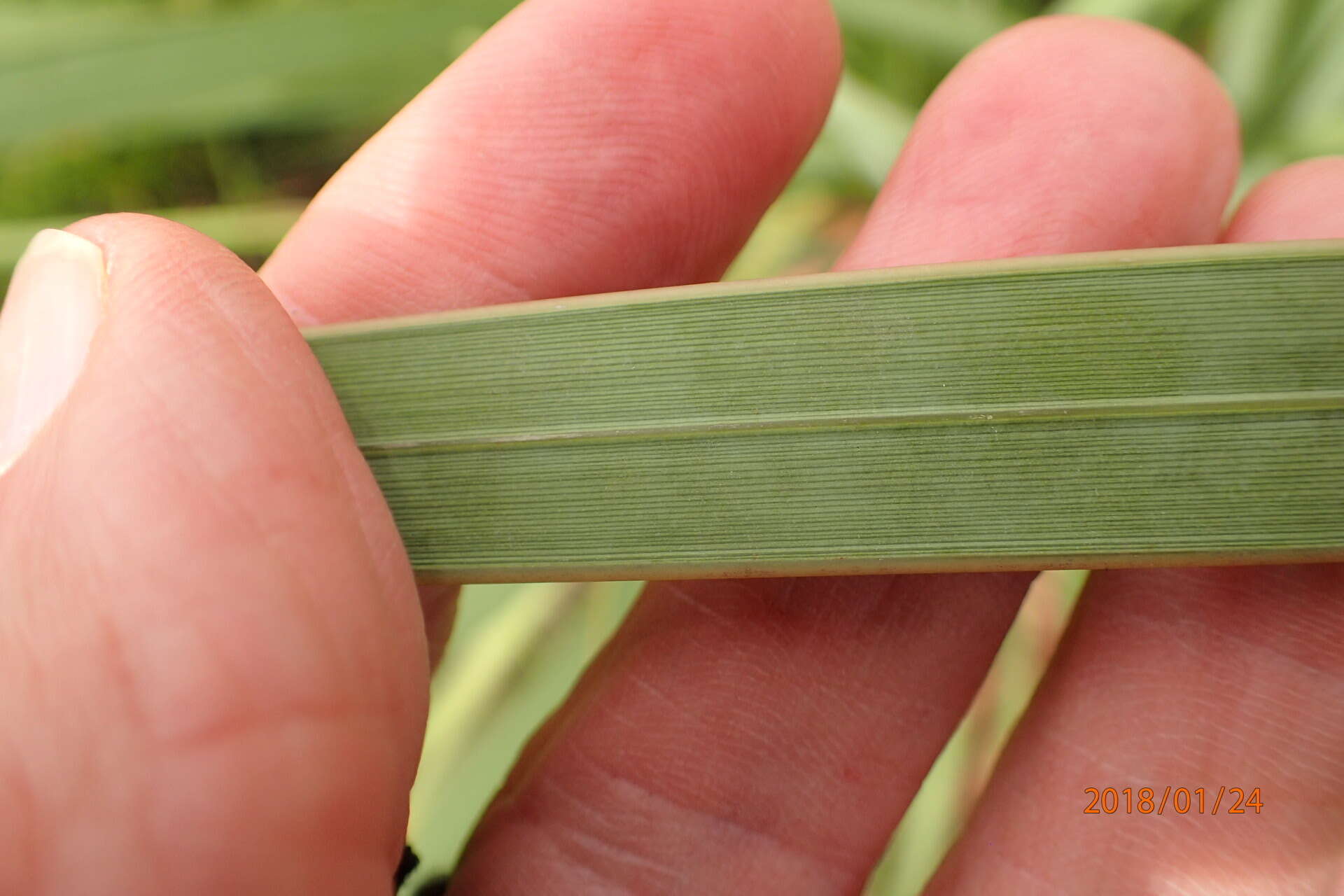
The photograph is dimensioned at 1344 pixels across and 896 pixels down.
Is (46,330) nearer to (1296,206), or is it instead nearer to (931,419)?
(931,419)

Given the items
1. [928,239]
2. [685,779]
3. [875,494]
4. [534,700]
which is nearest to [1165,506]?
[875,494]

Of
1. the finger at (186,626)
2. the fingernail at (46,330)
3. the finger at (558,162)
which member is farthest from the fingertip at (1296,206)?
the fingernail at (46,330)

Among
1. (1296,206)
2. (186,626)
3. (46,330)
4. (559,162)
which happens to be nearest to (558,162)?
(559,162)

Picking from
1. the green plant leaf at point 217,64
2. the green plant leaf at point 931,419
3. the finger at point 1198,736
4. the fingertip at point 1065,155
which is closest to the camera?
the green plant leaf at point 931,419
